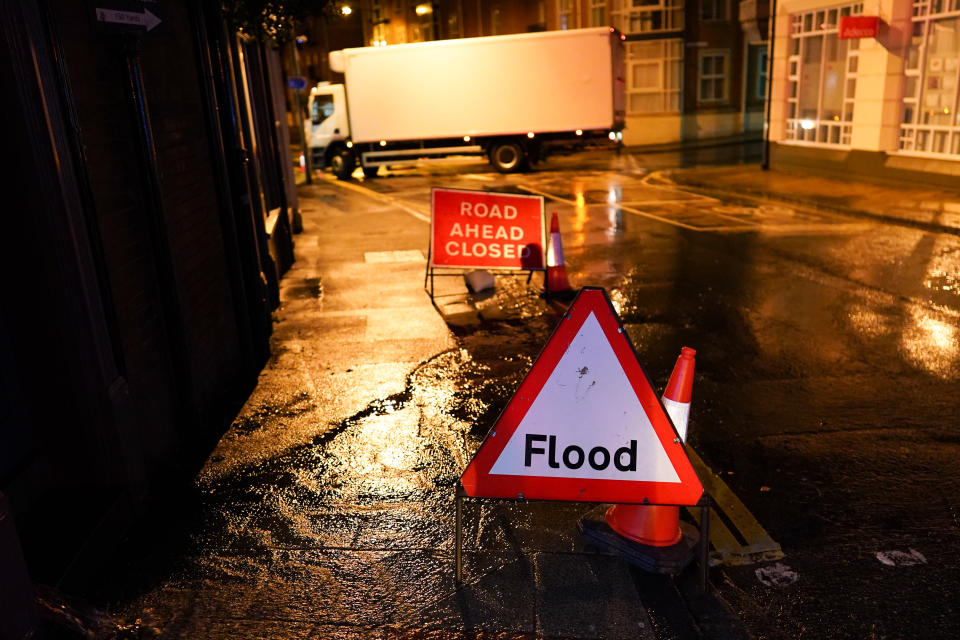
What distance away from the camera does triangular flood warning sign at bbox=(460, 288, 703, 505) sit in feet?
11.9

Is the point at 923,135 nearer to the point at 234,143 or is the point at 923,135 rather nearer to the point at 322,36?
the point at 234,143

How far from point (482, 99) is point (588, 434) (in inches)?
923

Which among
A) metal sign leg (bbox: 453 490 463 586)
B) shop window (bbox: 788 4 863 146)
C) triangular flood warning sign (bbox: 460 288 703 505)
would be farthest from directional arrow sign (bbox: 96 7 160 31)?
shop window (bbox: 788 4 863 146)

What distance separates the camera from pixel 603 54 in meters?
25.1

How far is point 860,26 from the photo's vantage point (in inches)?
672

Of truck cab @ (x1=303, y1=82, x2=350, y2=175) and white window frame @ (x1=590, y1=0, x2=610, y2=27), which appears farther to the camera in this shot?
white window frame @ (x1=590, y1=0, x2=610, y2=27)

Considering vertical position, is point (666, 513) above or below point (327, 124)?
below

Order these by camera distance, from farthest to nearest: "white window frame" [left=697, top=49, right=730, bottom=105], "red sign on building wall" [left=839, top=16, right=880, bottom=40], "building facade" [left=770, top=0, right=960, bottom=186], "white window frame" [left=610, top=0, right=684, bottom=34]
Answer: "white window frame" [left=697, top=49, right=730, bottom=105], "white window frame" [left=610, top=0, right=684, bottom=34], "red sign on building wall" [left=839, top=16, right=880, bottom=40], "building facade" [left=770, top=0, right=960, bottom=186]

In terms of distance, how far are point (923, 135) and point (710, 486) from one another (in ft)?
51.5

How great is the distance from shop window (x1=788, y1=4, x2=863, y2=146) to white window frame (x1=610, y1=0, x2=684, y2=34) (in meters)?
12.6

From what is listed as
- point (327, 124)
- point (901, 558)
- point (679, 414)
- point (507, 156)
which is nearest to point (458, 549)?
point (679, 414)

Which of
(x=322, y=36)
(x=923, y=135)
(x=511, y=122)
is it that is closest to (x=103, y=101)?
(x=923, y=135)

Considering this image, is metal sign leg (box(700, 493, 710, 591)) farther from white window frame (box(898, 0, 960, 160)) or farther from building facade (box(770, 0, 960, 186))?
white window frame (box(898, 0, 960, 160))

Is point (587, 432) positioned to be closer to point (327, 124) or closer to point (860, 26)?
point (860, 26)
